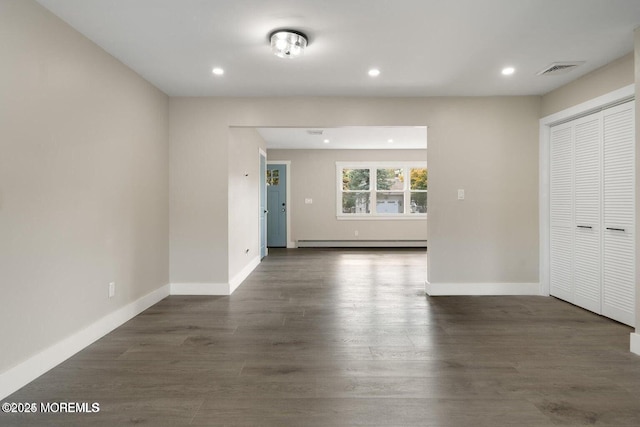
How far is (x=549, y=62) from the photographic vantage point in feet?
10.3

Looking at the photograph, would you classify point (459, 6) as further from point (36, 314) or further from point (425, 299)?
point (36, 314)

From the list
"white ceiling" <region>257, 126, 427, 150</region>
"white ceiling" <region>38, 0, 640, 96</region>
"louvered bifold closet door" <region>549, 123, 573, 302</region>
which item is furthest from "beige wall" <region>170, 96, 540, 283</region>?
"white ceiling" <region>257, 126, 427, 150</region>

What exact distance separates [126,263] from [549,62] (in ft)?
13.9

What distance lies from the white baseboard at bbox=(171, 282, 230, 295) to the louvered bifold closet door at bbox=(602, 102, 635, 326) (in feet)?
12.8

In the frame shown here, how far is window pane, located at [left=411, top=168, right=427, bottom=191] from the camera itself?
859cm

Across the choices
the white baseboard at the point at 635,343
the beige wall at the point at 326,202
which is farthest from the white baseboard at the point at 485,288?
the beige wall at the point at 326,202

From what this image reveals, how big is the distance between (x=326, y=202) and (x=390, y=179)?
1678 millimetres

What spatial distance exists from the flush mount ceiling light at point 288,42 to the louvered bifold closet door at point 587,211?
2.91 m

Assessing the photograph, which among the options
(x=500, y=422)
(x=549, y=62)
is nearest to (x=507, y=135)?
(x=549, y=62)

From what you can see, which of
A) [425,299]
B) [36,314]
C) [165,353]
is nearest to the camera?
[36,314]

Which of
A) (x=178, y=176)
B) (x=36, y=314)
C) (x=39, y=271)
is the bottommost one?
(x=36, y=314)

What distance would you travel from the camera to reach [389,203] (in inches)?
341

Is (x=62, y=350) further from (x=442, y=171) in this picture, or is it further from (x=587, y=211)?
(x=587, y=211)

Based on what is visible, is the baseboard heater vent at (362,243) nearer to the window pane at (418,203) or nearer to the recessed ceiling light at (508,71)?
the window pane at (418,203)
